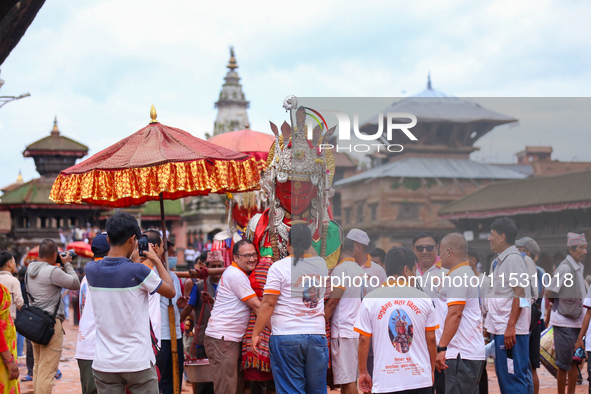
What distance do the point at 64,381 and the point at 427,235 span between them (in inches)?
252

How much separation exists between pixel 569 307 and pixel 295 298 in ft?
12.7

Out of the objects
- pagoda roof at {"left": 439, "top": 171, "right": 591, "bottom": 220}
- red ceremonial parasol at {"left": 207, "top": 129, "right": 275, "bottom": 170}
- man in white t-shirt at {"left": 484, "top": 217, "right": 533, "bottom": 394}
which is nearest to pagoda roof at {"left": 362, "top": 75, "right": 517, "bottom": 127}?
man in white t-shirt at {"left": 484, "top": 217, "right": 533, "bottom": 394}

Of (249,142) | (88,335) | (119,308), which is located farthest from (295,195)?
(249,142)

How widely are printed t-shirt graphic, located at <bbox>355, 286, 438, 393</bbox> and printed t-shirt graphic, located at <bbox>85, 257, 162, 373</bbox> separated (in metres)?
1.61

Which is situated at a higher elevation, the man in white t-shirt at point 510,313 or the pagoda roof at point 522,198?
the pagoda roof at point 522,198

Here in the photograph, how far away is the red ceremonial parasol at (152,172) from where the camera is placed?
5.77m

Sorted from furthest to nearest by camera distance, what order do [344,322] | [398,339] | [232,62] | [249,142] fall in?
[232,62] < [249,142] < [344,322] < [398,339]

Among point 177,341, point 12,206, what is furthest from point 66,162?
point 177,341

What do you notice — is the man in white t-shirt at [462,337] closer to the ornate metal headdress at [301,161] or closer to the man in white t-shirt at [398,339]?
the man in white t-shirt at [398,339]

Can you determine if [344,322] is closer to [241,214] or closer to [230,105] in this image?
[241,214]

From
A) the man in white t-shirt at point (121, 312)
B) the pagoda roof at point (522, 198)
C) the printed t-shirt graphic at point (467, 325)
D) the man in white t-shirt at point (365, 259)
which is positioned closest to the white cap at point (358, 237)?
the man in white t-shirt at point (365, 259)

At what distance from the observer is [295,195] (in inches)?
243

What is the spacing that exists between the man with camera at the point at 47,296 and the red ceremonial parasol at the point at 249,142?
A: 390cm

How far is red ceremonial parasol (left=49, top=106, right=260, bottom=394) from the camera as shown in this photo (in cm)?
577
